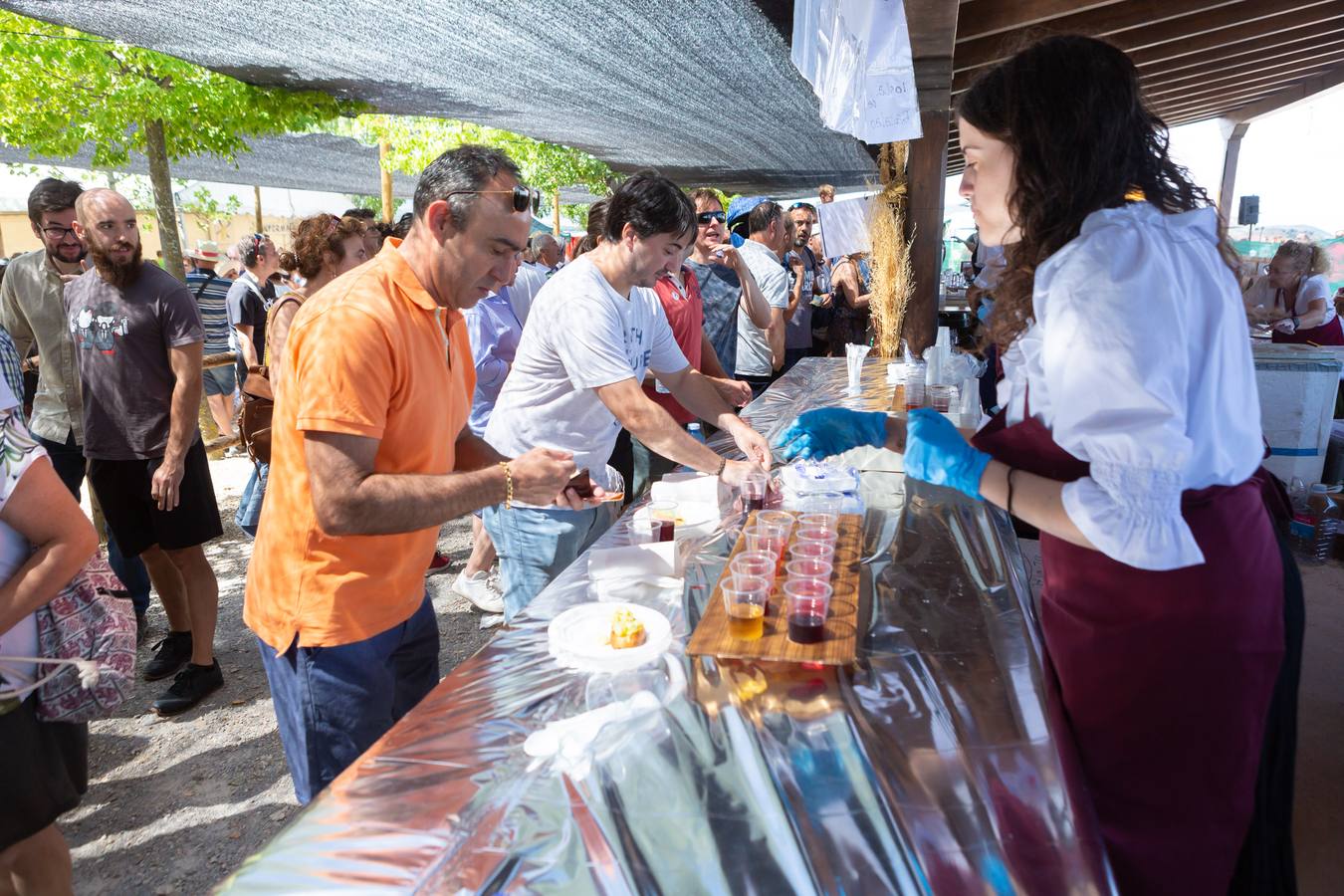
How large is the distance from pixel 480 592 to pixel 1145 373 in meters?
3.49

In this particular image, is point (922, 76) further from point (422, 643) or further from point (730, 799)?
point (730, 799)

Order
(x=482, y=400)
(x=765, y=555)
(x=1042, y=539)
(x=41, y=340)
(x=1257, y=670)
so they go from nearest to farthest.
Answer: (x=1257, y=670), (x=1042, y=539), (x=765, y=555), (x=41, y=340), (x=482, y=400)

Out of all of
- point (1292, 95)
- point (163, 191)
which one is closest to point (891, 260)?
point (163, 191)

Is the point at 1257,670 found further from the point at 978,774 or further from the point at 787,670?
the point at 787,670

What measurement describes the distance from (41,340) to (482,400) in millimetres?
2006

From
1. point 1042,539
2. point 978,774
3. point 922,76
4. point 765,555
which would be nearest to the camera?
point 978,774

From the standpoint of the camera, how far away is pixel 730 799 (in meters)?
1.09

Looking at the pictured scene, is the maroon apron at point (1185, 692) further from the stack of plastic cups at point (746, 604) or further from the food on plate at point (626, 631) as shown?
the food on plate at point (626, 631)

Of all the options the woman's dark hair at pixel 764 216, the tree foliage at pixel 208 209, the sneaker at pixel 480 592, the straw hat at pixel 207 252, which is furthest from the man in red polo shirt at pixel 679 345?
the tree foliage at pixel 208 209

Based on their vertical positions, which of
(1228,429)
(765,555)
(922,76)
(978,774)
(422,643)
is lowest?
(422,643)

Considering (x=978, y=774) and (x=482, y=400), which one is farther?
(x=482, y=400)

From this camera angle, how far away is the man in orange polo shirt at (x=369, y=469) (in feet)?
5.00

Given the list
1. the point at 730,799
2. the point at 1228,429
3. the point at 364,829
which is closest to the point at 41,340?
the point at 364,829

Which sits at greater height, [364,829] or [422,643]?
[364,829]
